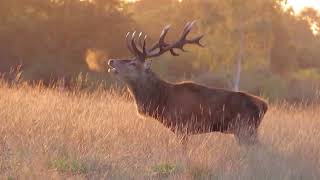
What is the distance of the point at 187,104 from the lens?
9.74 m

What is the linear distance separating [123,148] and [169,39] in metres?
24.0

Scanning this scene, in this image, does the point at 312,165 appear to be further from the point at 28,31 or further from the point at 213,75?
the point at 213,75

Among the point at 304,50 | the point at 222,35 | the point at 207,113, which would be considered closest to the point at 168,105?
the point at 207,113

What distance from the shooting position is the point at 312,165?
7.96 meters

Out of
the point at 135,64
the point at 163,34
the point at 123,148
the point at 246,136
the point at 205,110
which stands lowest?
the point at 123,148

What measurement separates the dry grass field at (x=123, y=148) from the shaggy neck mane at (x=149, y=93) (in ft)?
0.93

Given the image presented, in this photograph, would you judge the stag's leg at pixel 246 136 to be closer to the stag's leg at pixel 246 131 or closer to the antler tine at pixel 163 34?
the stag's leg at pixel 246 131

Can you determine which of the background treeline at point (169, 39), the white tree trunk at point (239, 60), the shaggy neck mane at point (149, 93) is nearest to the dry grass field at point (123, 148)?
the shaggy neck mane at point (149, 93)

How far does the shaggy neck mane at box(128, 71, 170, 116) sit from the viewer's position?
32.8ft

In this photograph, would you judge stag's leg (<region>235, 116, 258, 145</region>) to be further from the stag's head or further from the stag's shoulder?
the stag's head

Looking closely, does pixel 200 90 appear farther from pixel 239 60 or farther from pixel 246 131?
pixel 239 60

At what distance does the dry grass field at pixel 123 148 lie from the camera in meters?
7.05

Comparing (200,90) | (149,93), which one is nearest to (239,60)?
(149,93)

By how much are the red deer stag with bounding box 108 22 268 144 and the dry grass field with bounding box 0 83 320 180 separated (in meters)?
0.21
